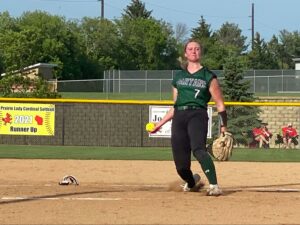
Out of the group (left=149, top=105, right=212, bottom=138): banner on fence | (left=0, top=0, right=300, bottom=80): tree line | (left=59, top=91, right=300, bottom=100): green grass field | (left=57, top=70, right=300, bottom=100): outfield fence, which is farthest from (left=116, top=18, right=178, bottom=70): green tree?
(left=149, top=105, right=212, bottom=138): banner on fence

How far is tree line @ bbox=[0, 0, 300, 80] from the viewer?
5900cm

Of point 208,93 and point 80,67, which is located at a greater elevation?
point 80,67

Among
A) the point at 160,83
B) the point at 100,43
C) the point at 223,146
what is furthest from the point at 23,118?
the point at 100,43

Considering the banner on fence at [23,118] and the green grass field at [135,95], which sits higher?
the green grass field at [135,95]

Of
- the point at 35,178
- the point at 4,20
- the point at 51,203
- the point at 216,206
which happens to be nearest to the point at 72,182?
the point at 35,178

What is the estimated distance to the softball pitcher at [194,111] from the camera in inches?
299

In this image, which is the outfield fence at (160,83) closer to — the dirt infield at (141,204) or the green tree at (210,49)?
the green tree at (210,49)

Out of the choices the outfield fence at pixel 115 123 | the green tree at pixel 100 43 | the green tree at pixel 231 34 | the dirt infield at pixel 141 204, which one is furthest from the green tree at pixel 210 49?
the dirt infield at pixel 141 204

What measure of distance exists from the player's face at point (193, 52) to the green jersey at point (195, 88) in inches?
6.1

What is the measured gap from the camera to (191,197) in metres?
7.57

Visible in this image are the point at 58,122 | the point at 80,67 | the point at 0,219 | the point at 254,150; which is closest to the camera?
the point at 0,219

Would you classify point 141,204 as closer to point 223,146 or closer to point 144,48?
point 223,146

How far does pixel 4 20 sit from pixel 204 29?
2920 centimetres

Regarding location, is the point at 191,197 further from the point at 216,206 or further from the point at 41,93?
the point at 41,93
